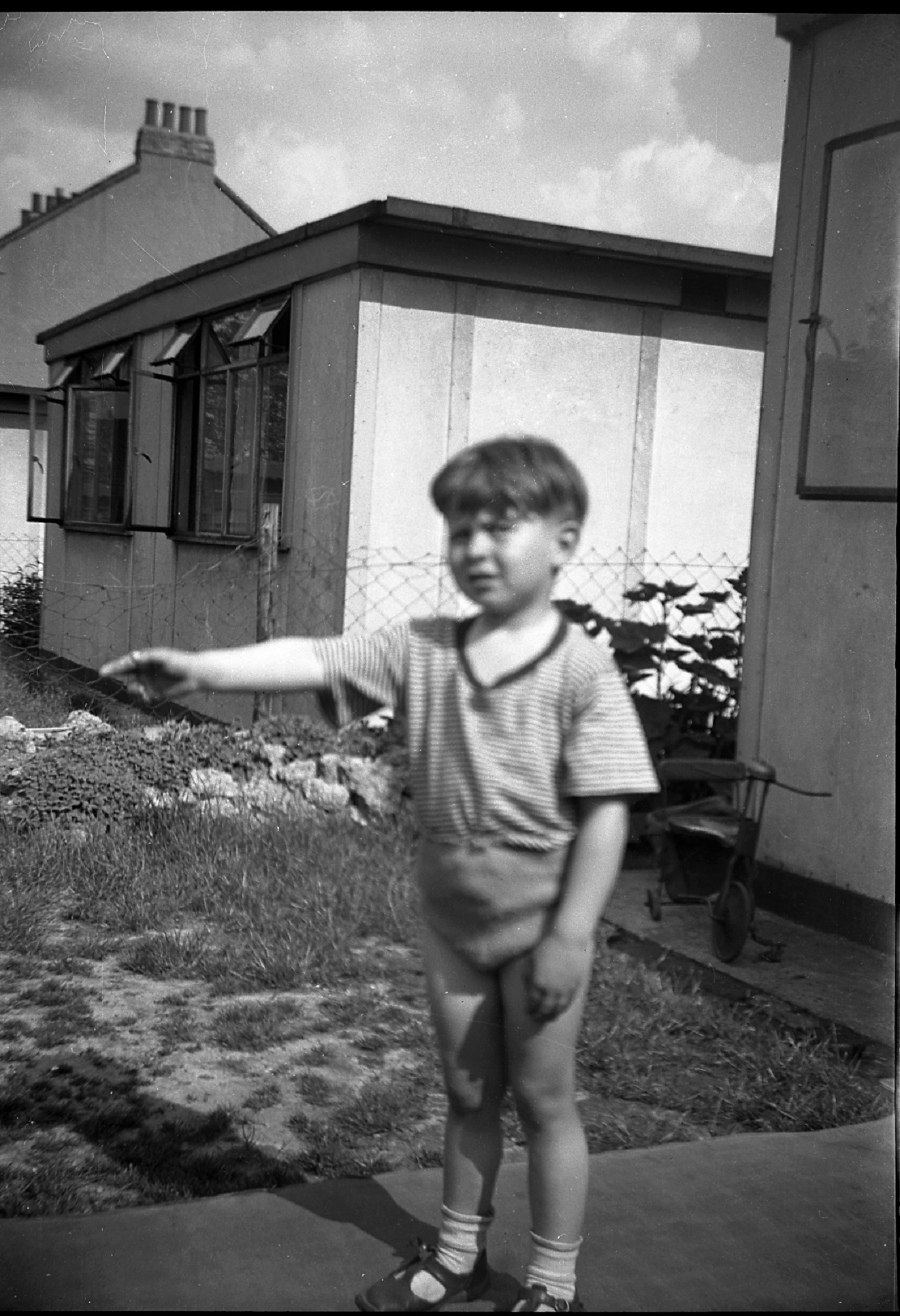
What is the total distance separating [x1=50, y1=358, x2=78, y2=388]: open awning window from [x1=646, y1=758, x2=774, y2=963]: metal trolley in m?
0.94

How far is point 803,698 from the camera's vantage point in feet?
5.58

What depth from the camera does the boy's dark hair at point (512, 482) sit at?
1059mm

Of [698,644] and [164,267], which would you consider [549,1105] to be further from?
[164,267]

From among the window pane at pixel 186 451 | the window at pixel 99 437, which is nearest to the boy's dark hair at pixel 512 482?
the window pane at pixel 186 451

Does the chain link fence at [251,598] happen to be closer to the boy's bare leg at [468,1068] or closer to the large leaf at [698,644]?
the large leaf at [698,644]

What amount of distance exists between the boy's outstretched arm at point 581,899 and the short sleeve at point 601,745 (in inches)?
0.7

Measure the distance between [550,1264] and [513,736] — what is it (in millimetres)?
576

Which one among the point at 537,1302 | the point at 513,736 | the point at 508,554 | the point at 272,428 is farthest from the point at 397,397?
the point at 537,1302

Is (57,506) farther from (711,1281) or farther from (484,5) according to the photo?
(711,1281)

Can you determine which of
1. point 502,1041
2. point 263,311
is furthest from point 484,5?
point 502,1041

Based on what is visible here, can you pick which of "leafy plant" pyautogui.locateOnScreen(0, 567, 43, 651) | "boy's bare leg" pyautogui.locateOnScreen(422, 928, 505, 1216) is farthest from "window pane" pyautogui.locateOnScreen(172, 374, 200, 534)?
"boy's bare leg" pyautogui.locateOnScreen(422, 928, 505, 1216)

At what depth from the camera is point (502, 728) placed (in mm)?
1083

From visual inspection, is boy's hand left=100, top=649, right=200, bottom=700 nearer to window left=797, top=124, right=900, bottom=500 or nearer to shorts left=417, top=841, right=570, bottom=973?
shorts left=417, top=841, right=570, bottom=973

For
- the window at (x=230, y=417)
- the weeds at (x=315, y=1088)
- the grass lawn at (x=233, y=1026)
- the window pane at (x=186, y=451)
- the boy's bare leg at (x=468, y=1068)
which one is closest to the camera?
the boy's bare leg at (x=468, y=1068)
